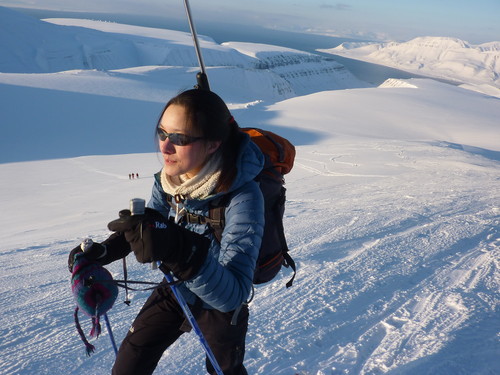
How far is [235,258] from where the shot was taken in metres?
1.54

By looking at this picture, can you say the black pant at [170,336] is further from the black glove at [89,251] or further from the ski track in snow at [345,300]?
the ski track in snow at [345,300]

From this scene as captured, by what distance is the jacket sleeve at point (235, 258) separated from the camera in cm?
144

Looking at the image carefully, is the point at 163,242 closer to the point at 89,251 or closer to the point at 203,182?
the point at 203,182

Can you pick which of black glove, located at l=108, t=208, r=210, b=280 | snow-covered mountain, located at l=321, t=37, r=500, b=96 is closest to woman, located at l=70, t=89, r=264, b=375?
black glove, located at l=108, t=208, r=210, b=280

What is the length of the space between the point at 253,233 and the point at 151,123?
20.5 metres

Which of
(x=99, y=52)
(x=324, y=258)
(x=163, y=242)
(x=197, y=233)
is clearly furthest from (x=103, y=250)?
(x=99, y=52)

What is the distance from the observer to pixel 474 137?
2139 centimetres

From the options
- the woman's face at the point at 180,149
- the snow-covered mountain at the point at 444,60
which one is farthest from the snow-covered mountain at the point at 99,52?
the snow-covered mountain at the point at 444,60

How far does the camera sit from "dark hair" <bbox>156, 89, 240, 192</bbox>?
1582 millimetres

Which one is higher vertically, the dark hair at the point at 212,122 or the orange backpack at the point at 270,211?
the dark hair at the point at 212,122

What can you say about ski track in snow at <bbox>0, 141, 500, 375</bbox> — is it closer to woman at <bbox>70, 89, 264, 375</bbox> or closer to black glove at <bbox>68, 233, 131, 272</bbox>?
woman at <bbox>70, 89, 264, 375</bbox>

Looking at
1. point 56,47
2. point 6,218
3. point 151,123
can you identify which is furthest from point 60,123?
point 56,47

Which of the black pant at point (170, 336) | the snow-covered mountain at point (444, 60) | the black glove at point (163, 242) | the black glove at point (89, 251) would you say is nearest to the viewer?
the black glove at point (163, 242)

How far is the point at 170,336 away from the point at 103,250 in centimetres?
55
